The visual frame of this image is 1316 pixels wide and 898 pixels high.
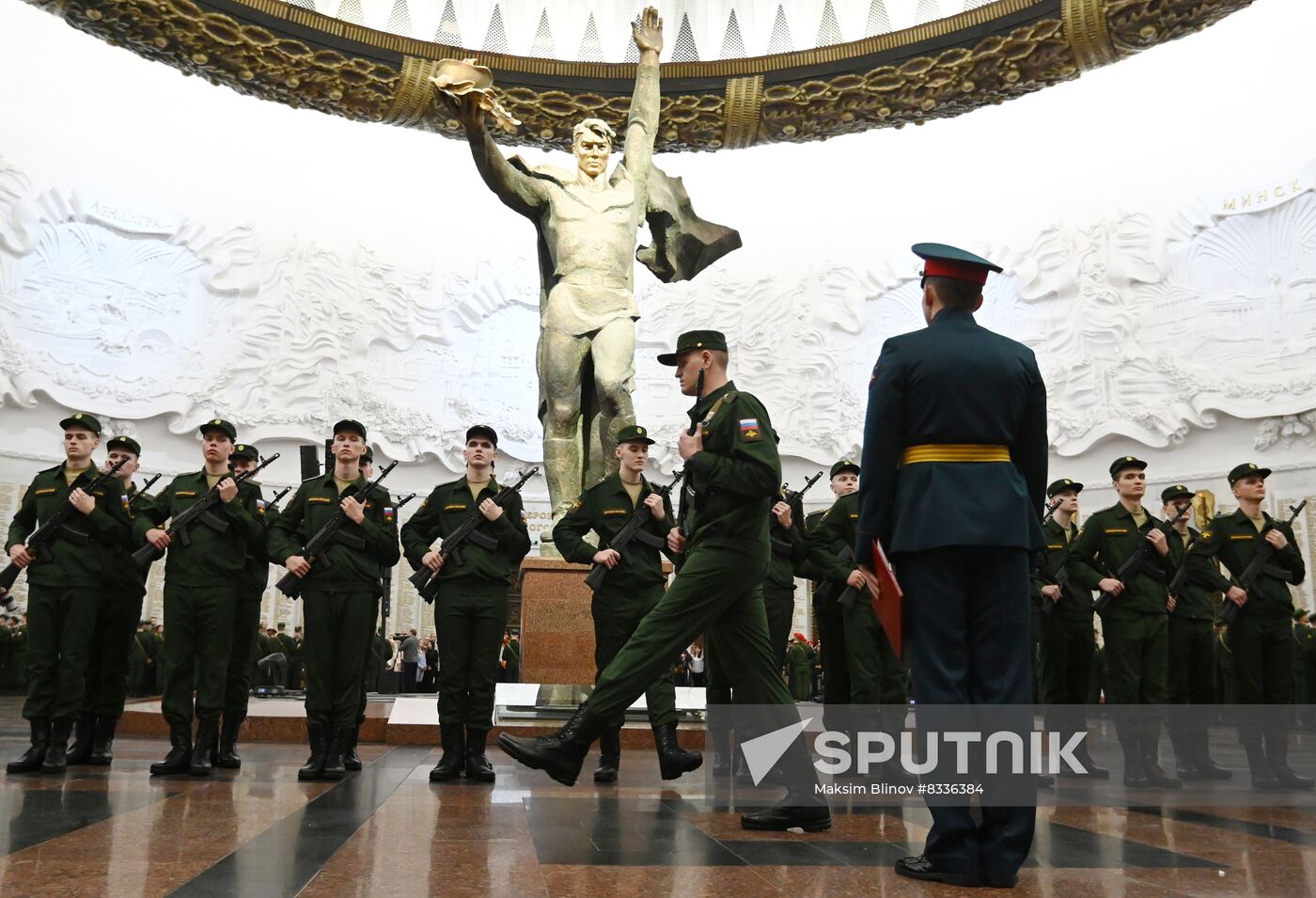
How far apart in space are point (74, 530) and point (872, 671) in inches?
152

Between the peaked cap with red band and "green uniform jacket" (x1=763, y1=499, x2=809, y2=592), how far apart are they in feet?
9.53

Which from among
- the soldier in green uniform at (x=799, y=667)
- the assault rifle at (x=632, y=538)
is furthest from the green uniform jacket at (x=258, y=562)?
the soldier in green uniform at (x=799, y=667)

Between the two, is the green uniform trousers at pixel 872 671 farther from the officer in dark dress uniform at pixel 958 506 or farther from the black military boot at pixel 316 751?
the officer in dark dress uniform at pixel 958 506

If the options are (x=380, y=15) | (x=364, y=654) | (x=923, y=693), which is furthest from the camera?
(x=380, y=15)

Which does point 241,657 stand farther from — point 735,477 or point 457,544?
point 735,477

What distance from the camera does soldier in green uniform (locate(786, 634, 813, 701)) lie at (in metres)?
13.4

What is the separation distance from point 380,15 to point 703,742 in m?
10.7

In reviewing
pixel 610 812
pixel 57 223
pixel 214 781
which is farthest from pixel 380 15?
pixel 610 812

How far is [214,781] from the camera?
14.6ft

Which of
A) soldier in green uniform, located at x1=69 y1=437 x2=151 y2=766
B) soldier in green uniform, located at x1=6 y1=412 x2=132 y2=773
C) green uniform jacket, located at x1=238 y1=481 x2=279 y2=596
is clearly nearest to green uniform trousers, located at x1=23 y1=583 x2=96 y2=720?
soldier in green uniform, located at x1=6 y1=412 x2=132 y2=773

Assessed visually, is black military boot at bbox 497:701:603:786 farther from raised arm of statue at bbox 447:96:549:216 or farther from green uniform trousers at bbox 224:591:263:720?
Result: raised arm of statue at bbox 447:96:549:216

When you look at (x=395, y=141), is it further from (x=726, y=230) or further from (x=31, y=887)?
(x=31, y=887)

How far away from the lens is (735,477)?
3414mm

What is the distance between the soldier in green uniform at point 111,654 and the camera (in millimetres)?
5184
